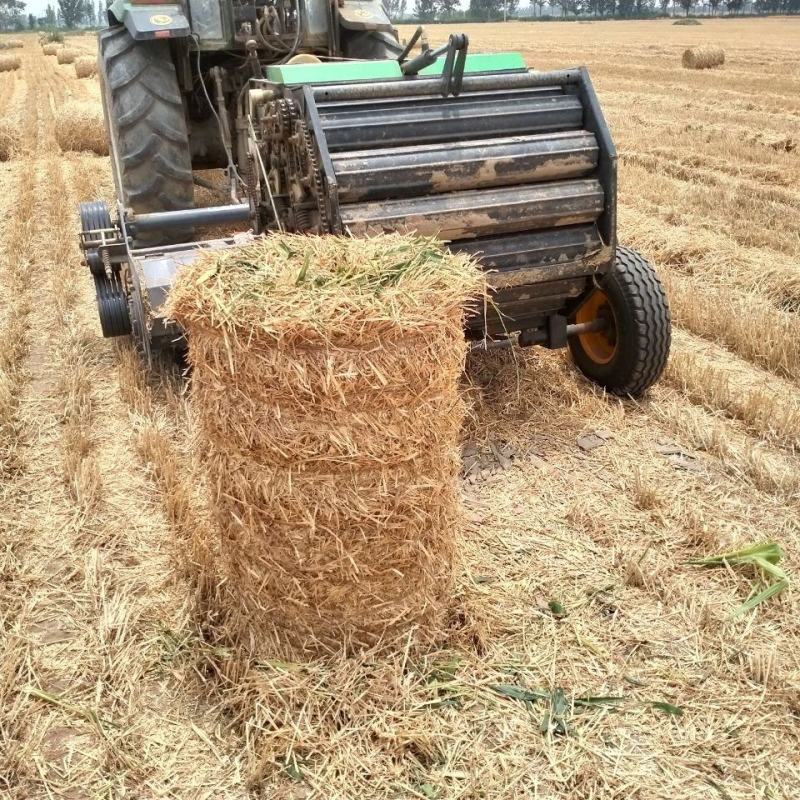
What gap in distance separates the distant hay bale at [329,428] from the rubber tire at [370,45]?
3.38 m

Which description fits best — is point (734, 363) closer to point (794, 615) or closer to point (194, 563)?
point (794, 615)

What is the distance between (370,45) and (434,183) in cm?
262

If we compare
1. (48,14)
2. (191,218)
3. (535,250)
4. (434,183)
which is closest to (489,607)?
(535,250)

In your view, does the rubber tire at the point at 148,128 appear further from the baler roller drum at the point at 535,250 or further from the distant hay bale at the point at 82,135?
the distant hay bale at the point at 82,135

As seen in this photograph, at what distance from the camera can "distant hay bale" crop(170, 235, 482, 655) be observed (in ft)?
7.23

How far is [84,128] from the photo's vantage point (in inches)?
448

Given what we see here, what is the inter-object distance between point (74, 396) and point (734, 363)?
11.5 ft

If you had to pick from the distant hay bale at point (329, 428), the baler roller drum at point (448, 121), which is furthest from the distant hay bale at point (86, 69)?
the distant hay bale at point (329, 428)

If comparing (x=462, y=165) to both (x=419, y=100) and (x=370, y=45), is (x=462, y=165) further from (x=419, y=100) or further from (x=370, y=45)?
(x=370, y=45)

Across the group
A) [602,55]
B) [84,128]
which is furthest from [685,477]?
[602,55]

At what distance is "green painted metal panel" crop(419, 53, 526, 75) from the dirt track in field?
4.78 ft

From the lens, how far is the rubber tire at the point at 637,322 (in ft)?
13.0

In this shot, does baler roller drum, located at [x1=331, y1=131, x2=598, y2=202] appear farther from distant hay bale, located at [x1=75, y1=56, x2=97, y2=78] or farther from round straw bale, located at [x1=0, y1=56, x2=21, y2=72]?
round straw bale, located at [x1=0, y1=56, x2=21, y2=72]

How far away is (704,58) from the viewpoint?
20.8 m
